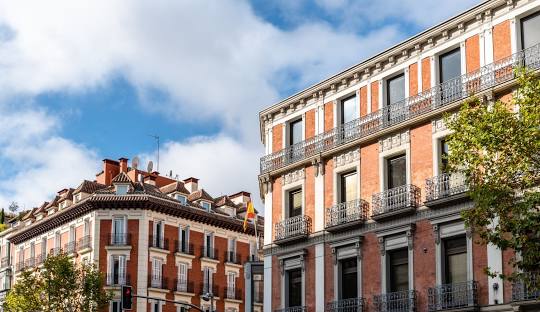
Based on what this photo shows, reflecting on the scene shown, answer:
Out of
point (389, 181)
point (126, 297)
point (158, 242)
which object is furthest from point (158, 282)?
point (389, 181)

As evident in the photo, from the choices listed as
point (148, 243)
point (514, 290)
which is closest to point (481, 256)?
point (514, 290)

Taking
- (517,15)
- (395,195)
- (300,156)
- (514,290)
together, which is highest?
(517,15)

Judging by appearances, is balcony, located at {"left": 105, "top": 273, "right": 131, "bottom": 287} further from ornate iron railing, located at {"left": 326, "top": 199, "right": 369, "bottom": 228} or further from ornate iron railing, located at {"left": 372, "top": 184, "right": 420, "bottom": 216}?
ornate iron railing, located at {"left": 372, "top": 184, "right": 420, "bottom": 216}

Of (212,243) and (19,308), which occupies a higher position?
(212,243)

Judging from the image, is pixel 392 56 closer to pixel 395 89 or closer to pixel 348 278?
pixel 395 89

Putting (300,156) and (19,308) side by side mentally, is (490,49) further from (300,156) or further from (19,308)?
(19,308)

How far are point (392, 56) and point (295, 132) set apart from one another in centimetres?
656

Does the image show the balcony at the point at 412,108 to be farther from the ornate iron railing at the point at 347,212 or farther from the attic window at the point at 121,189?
the attic window at the point at 121,189

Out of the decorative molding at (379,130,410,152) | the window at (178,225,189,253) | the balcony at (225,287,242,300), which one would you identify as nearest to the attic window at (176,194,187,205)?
the window at (178,225,189,253)

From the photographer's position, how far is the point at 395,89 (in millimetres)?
34281

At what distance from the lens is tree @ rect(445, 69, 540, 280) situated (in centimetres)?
2211

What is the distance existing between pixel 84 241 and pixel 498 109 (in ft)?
164

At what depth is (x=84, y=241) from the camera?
2685 inches

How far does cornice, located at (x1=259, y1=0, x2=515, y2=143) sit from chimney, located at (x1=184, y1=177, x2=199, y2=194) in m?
37.6
